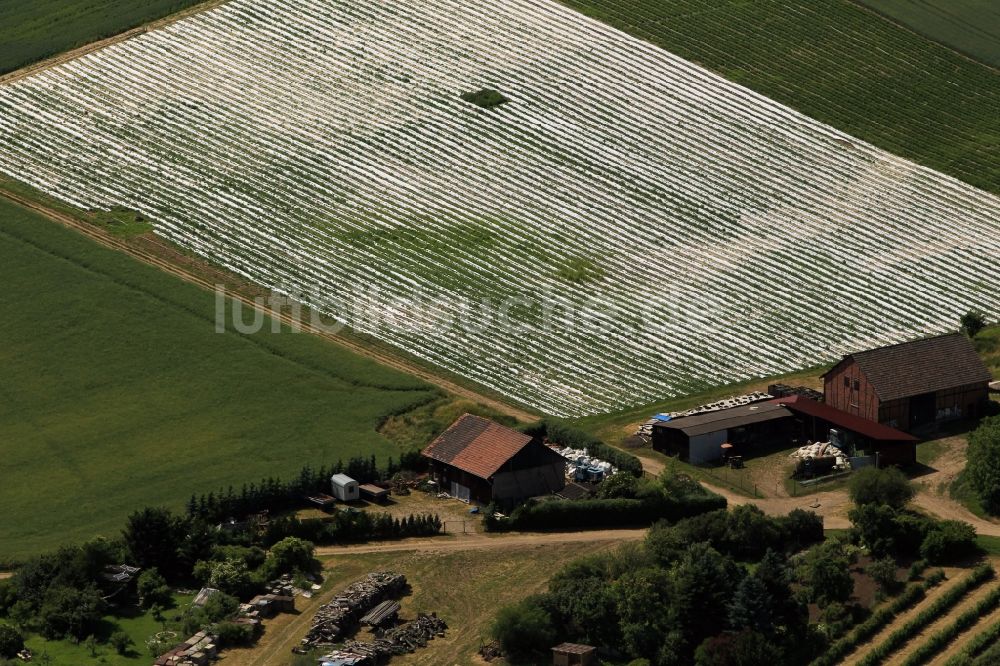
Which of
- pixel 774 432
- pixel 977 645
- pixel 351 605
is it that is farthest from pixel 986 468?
pixel 351 605

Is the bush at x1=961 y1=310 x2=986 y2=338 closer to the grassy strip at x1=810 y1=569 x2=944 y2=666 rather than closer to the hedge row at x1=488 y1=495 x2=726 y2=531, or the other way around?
the hedge row at x1=488 y1=495 x2=726 y2=531

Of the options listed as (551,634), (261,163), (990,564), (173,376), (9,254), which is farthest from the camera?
(261,163)

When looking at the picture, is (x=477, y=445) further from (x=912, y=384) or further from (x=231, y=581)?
(x=912, y=384)

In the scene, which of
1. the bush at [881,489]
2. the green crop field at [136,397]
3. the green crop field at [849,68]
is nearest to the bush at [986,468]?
the bush at [881,489]

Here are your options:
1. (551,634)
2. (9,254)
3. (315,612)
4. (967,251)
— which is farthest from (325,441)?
(967,251)

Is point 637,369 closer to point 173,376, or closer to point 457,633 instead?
point 173,376

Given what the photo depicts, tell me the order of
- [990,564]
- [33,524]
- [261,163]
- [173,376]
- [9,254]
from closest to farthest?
1. [990,564]
2. [33,524]
3. [173,376]
4. [9,254]
5. [261,163]

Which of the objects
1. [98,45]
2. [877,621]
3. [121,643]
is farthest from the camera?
[98,45]
